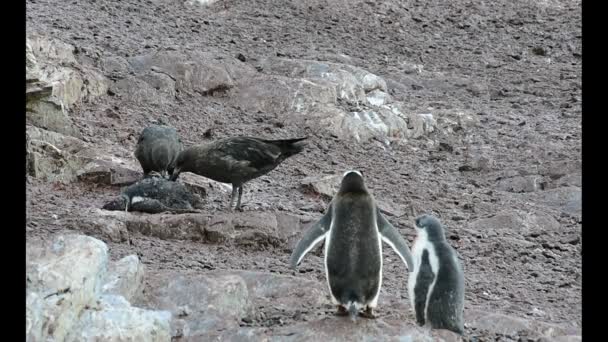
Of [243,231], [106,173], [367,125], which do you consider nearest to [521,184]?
[367,125]

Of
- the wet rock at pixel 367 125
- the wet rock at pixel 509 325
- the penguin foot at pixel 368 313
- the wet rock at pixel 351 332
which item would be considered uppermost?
the wet rock at pixel 367 125

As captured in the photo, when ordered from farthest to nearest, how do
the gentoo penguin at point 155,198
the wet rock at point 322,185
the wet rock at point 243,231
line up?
the wet rock at point 322,185
the gentoo penguin at point 155,198
the wet rock at point 243,231

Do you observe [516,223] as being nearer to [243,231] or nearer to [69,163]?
[243,231]

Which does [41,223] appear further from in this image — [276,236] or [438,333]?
[438,333]

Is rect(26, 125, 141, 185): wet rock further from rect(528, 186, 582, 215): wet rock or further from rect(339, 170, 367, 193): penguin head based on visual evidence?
rect(528, 186, 582, 215): wet rock

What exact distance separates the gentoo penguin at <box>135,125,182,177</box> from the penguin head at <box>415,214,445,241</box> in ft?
10.7

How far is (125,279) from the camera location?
5.39 m

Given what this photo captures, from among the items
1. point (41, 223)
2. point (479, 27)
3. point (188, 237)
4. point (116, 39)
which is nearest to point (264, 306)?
point (188, 237)

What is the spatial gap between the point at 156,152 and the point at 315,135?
8.94 ft

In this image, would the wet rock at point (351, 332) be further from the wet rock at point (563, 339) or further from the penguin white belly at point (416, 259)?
the wet rock at point (563, 339)

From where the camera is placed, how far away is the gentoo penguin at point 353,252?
5.20 meters

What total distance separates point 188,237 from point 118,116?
3267 mm

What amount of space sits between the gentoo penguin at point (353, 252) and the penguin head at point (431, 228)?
1.95ft

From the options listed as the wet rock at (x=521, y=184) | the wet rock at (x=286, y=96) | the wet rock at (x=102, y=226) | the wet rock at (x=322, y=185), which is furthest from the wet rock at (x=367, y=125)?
the wet rock at (x=102, y=226)
